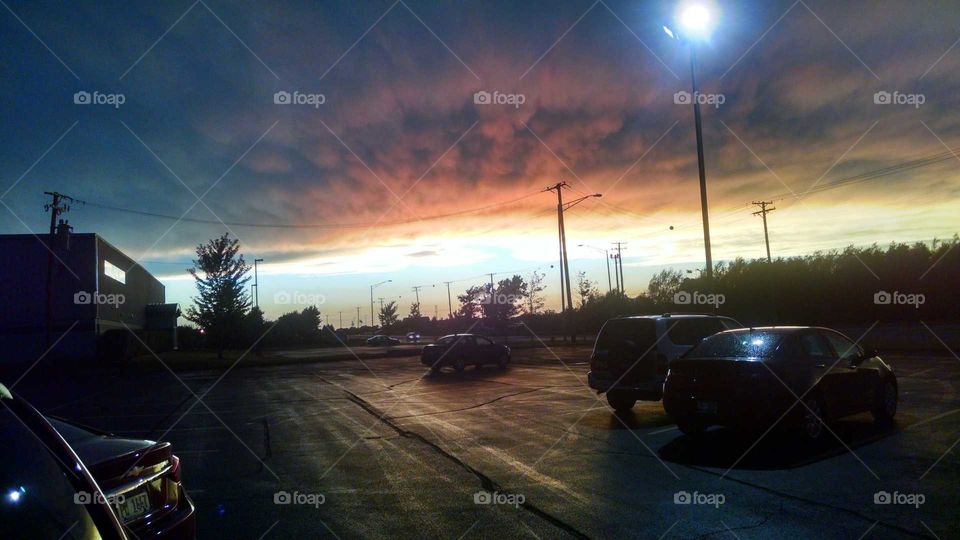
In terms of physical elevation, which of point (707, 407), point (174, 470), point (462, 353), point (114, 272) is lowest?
point (707, 407)

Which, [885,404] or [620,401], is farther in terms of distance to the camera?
[620,401]

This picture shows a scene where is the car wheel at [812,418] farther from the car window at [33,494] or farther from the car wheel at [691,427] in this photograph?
the car window at [33,494]

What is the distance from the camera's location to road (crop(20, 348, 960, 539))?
588cm

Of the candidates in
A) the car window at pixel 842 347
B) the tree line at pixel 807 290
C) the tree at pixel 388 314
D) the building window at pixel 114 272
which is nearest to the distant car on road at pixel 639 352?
the car window at pixel 842 347

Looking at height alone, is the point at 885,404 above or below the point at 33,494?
below

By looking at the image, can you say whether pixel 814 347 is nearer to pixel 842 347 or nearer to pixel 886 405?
pixel 842 347

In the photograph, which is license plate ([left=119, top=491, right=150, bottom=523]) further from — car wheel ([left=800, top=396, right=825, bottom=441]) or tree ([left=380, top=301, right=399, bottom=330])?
tree ([left=380, top=301, right=399, bottom=330])

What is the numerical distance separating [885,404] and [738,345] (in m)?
2.95

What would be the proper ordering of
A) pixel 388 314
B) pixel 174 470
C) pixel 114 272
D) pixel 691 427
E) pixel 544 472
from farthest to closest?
1. pixel 388 314
2. pixel 114 272
3. pixel 691 427
4. pixel 544 472
5. pixel 174 470

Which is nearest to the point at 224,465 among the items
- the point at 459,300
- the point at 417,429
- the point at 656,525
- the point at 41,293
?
the point at 417,429

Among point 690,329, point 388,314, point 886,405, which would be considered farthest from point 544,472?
point 388,314

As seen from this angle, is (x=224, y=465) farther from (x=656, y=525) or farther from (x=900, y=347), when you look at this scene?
(x=900, y=347)

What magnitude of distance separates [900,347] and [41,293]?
50.8 metres

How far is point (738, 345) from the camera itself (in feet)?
32.9
